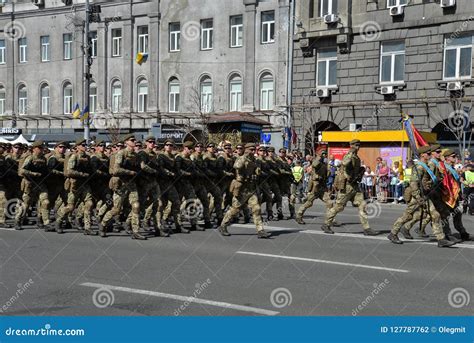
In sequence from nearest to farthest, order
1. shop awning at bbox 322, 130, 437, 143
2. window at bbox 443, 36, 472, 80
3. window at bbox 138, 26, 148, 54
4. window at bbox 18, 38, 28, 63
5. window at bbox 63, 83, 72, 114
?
shop awning at bbox 322, 130, 437, 143, window at bbox 443, 36, 472, 80, window at bbox 138, 26, 148, 54, window at bbox 63, 83, 72, 114, window at bbox 18, 38, 28, 63

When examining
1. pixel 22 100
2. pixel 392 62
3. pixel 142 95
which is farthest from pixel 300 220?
pixel 22 100

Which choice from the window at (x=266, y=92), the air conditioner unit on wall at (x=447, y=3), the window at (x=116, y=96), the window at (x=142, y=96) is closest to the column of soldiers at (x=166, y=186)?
the air conditioner unit on wall at (x=447, y=3)

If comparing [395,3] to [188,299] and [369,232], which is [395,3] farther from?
[188,299]

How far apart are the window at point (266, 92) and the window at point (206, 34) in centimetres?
386

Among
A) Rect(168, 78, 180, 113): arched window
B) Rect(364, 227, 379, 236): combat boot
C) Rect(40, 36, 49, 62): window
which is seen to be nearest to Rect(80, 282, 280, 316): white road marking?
Rect(364, 227, 379, 236): combat boot

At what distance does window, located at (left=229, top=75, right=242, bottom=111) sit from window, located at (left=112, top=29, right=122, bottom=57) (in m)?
7.90

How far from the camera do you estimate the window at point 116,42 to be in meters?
38.5

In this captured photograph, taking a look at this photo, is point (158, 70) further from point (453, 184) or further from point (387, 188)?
point (453, 184)

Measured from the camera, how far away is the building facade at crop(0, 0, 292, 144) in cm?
3381

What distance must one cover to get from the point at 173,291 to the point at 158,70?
30.7 metres

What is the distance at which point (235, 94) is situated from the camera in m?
35.1

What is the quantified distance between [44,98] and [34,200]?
29282 mm

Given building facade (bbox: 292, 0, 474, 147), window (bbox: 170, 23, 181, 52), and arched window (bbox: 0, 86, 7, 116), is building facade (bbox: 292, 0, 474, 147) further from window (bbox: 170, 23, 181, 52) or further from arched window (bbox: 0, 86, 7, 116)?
arched window (bbox: 0, 86, 7, 116)

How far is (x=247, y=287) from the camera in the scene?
7.86 m
